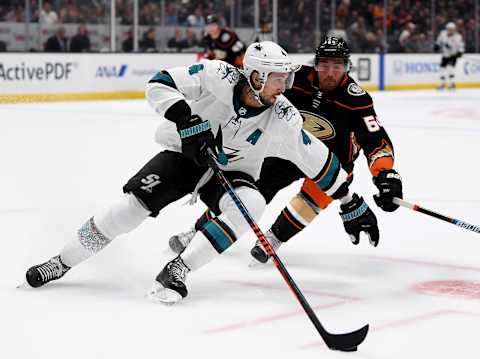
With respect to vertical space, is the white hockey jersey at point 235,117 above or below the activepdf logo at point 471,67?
above

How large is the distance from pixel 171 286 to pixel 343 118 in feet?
3.71

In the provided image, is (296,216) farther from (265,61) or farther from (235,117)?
(265,61)

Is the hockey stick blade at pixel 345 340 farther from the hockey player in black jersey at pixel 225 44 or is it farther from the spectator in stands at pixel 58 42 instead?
the spectator in stands at pixel 58 42

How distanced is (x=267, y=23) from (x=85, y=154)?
26.2 feet

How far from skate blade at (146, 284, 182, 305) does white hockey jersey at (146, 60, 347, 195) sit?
0.50 meters

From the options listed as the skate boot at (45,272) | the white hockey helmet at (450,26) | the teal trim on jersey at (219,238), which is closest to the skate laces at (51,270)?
the skate boot at (45,272)

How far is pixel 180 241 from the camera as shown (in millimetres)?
3975

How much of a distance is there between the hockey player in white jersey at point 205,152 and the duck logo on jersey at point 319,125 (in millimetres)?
452

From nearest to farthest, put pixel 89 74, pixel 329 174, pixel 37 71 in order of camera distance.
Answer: pixel 329 174 < pixel 37 71 < pixel 89 74

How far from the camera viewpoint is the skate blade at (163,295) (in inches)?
121

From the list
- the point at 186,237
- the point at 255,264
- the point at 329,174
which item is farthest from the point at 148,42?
the point at 329,174

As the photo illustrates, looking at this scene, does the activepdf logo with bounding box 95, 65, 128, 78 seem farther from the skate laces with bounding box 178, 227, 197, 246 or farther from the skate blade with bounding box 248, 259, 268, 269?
the skate blade with bounding box 248, 259, 268, 269

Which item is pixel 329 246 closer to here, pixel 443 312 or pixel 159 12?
pixel 443 312

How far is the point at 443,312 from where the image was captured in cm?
302
